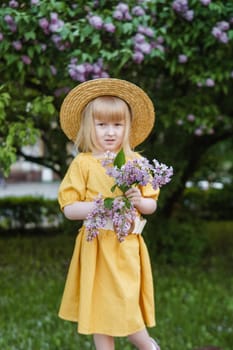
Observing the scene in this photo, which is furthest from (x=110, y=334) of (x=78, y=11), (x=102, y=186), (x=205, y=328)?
(x=78, y=11)

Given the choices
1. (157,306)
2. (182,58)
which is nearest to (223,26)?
(182,58)

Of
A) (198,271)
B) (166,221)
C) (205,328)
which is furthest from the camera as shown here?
(166,221)

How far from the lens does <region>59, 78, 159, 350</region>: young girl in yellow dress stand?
279cm

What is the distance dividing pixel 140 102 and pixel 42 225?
27.1ft

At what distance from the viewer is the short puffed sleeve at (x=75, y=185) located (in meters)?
2.80

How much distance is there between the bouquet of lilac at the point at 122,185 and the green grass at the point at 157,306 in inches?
71.9

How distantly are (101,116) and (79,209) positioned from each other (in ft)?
1.40

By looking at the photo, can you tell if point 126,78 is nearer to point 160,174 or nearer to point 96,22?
point 96,22

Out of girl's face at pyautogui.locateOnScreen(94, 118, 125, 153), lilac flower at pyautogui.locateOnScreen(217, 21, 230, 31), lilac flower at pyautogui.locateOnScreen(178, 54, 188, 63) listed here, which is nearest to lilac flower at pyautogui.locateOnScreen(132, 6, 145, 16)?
lilac flower at pyautogui.locateOnScreen(178, 54, 188, 63)

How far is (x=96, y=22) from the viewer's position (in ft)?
13.7

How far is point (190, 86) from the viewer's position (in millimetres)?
5570

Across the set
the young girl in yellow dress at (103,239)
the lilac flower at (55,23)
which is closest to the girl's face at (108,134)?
the young girl in yellow dress at (103,239)

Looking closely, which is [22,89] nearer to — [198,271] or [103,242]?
[103,242]

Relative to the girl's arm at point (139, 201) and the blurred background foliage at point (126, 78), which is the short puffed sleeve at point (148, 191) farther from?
the blurred background foliage at point (126, 78)
